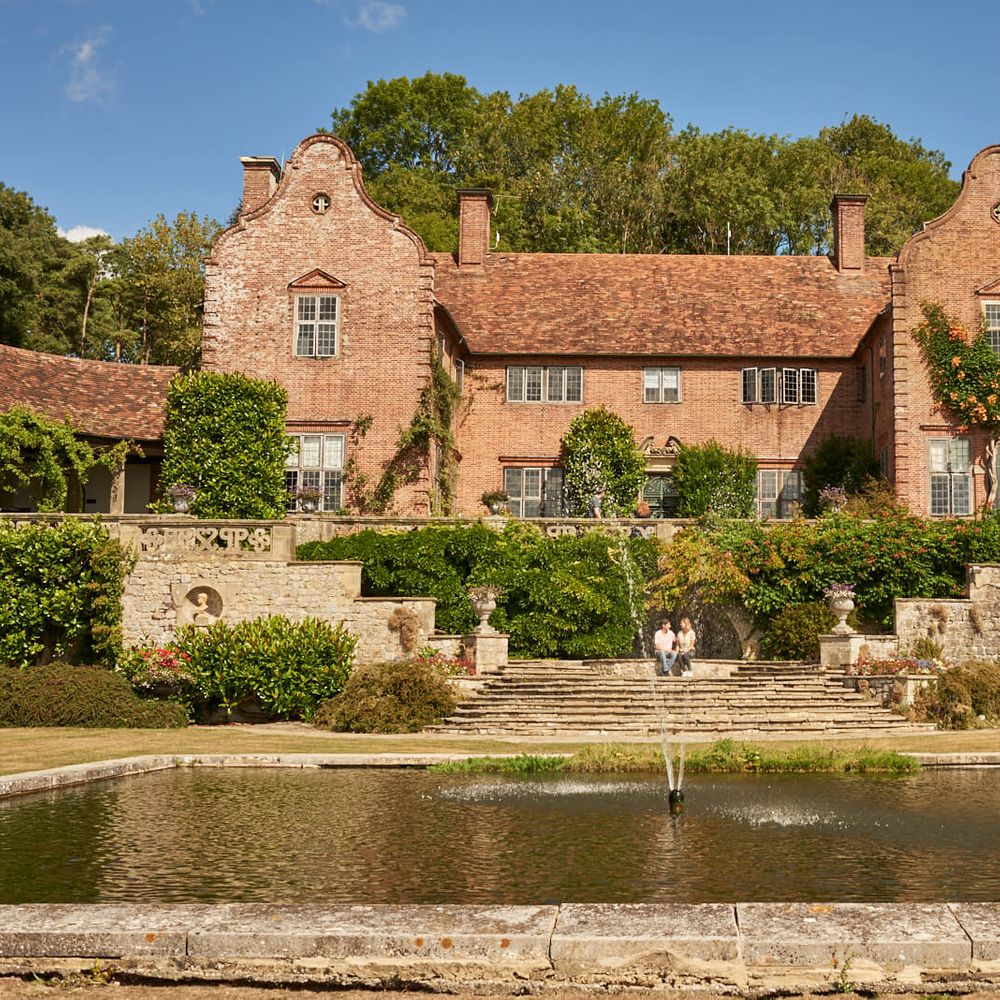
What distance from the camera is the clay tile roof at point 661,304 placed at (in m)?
35.5

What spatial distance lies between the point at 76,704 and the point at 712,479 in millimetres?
19813

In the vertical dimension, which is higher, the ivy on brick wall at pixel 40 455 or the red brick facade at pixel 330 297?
the red brick facade at pixel 330 297

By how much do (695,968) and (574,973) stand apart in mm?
618

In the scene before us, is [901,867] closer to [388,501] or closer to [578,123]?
[388,501]

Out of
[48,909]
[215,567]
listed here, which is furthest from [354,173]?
[48,909]

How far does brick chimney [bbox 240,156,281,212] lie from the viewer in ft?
117

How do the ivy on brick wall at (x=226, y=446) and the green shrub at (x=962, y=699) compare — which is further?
the ivy on brick wall at (x=226, y=446)

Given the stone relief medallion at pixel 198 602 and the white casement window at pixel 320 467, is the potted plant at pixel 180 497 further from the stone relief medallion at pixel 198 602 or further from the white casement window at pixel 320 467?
the stone relief medallion at pixel 198 602

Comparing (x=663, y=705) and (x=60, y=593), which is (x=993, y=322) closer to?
(x=663, y=705)

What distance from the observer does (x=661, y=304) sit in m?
37.2

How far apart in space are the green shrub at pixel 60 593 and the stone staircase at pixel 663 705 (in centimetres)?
836

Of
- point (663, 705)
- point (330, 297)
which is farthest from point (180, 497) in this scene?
point (663, 705)

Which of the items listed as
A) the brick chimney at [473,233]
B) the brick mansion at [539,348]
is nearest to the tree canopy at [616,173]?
the brick chimney at [473,233]

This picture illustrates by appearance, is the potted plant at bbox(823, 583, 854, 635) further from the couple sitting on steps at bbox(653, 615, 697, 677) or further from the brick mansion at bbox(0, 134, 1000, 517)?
the brick mansion at bbox(0, 134, 1000, 517)
